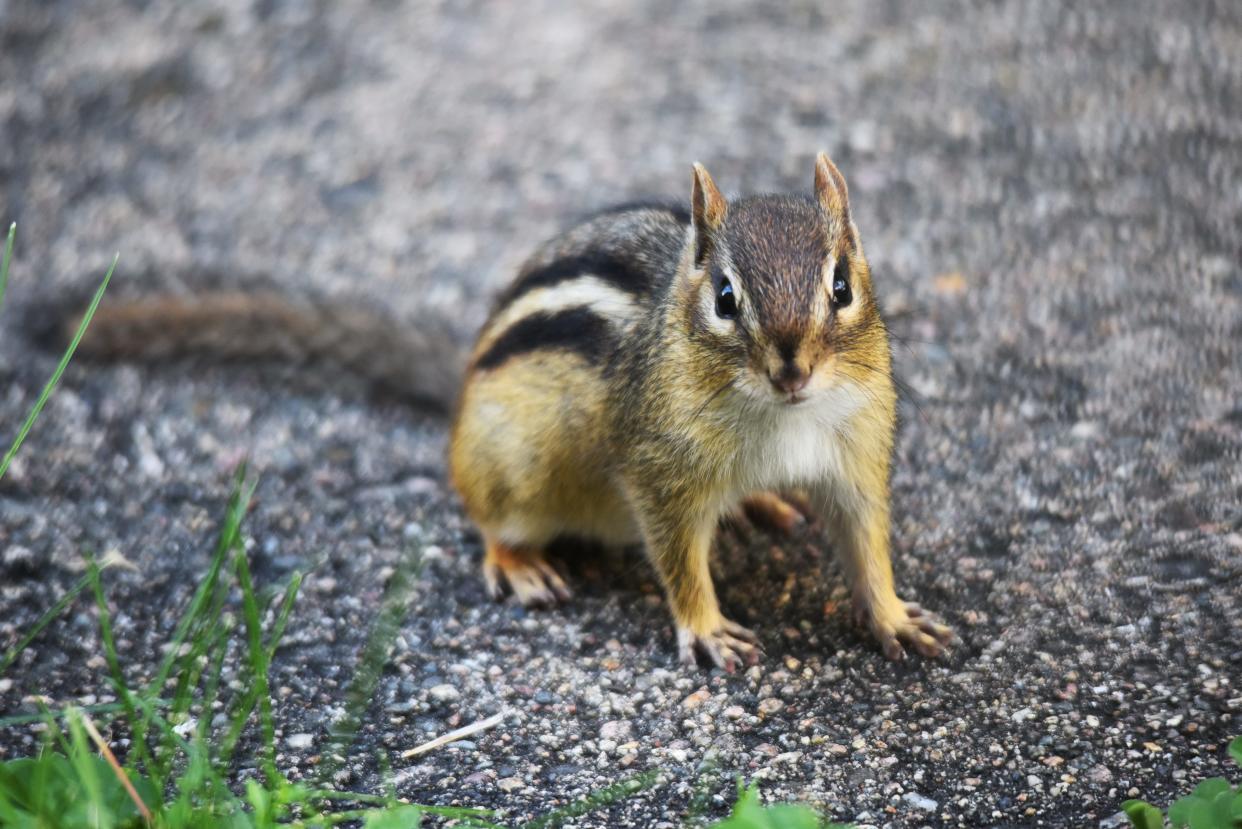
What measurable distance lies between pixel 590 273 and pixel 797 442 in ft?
2.49

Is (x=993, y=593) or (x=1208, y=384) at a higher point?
(x=1208, y=384)

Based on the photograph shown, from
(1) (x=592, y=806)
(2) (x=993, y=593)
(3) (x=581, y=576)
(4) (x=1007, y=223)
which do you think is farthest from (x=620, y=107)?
(1) (x=592, y=806)

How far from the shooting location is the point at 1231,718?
2.88 m

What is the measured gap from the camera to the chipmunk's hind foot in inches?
144

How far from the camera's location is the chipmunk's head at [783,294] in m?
2.87

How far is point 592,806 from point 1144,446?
1971 millimetres

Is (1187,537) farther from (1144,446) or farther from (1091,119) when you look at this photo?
(1091,119)

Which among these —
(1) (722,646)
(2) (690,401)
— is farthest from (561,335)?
(1) (722,646)

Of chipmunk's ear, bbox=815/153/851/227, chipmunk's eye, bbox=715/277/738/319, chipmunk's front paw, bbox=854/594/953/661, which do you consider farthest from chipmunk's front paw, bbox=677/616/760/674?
chipmunk's ear, bbox=815/153/851/227

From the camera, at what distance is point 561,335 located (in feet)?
11.7

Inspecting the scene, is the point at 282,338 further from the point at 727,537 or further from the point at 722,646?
the point at 722,646

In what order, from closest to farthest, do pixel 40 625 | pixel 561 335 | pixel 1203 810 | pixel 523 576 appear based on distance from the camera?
pixel 1203 810
pixel 40 625
pixel 561 335
pixel 523 576

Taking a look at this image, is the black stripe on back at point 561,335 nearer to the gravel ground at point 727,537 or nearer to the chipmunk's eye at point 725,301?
the chipmunk's eye at point 725,301

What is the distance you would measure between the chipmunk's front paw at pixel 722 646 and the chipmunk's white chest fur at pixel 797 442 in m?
0.38
